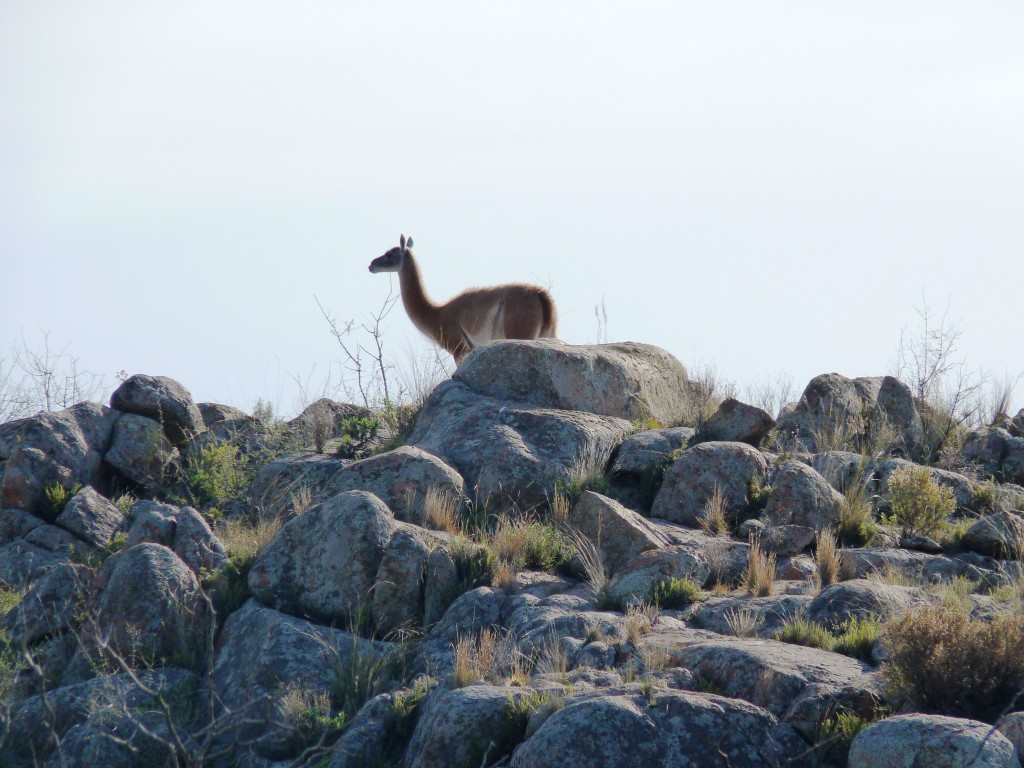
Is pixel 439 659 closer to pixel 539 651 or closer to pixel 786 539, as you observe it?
pixel 539 651

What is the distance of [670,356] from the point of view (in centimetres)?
1483

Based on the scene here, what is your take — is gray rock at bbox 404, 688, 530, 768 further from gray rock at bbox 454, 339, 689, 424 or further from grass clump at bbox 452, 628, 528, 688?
gray rock at bbox 454, 339, 689, 424

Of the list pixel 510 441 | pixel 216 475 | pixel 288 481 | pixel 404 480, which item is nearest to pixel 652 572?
pixel 404 480

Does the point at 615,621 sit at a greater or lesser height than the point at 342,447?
lesser

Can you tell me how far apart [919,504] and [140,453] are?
8.65m

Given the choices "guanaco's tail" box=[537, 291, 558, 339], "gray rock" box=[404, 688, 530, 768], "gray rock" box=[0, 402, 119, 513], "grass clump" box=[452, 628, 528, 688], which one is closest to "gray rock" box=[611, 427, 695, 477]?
"grass clump" box=[452, 628, 528, 688]

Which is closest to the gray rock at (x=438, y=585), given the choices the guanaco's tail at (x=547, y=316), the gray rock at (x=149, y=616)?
the gray rock at (x=149, y=616)

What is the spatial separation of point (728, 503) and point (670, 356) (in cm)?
419

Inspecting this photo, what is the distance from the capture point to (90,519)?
11.6 metres

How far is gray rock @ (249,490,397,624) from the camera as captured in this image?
30.3 ft

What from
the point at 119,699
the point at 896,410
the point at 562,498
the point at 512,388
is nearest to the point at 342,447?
the point at 512,388

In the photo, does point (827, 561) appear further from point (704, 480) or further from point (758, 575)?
point (704, 480)

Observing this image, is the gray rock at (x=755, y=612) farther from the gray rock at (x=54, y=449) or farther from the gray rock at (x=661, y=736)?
the gray rock at (x=54, y=449)

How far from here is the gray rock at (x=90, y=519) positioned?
454 inches
